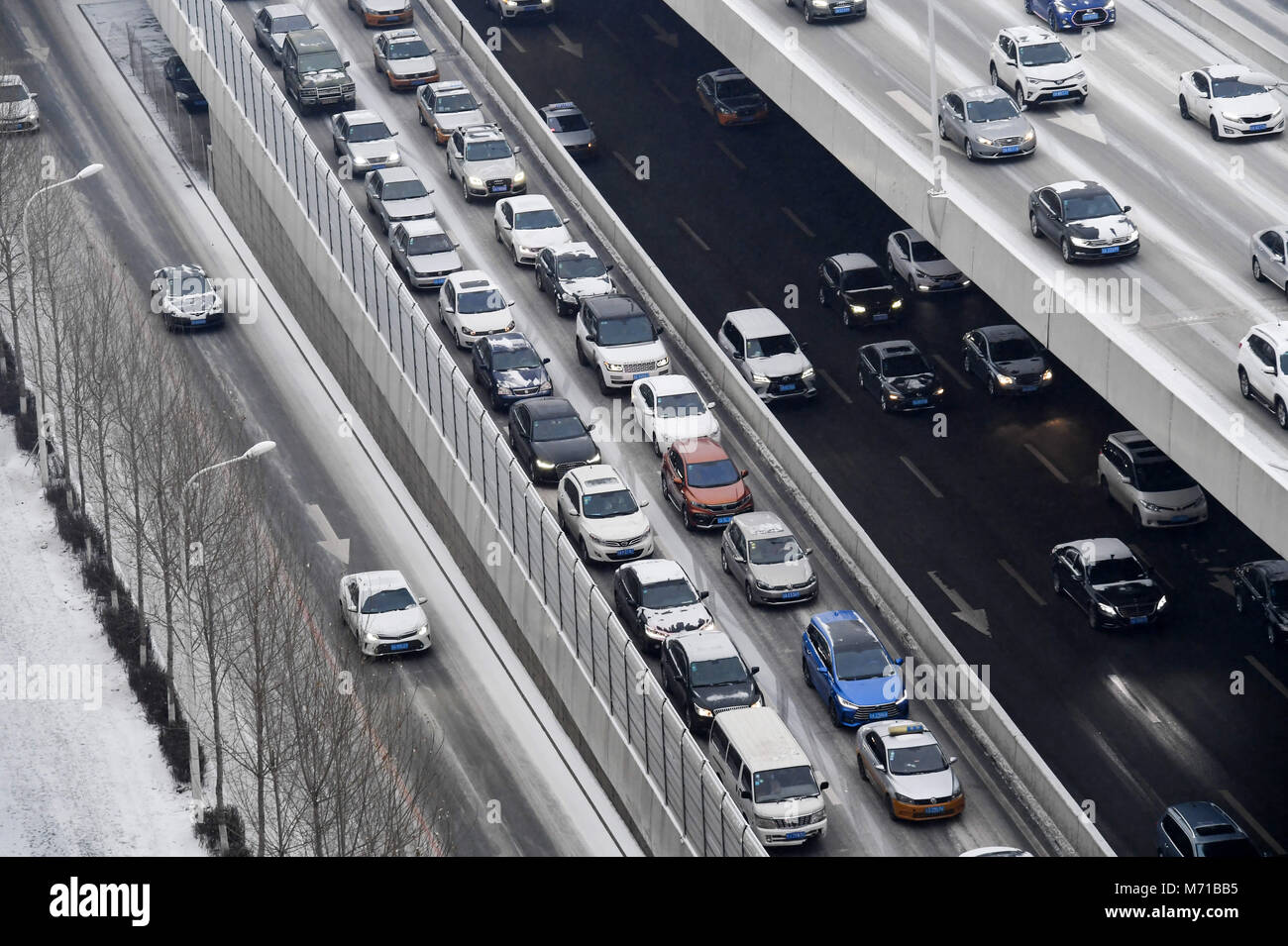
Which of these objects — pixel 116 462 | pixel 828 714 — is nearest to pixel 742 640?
pixel 828 714

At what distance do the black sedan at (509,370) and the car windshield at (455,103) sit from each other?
1634cm

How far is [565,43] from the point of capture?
257ft

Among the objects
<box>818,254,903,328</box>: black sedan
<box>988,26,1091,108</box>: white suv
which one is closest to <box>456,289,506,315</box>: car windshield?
<box>818,254,903,328</box>: black sedan

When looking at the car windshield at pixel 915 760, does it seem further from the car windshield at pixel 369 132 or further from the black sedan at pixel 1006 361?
the car windshield at pixel 369 132

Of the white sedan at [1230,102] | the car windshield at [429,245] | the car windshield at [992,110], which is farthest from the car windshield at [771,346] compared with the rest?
the white sedan at [1230,102]

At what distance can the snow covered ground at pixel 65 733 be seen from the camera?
139 feet

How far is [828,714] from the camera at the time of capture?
41938mm

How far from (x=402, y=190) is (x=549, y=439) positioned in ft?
50.2

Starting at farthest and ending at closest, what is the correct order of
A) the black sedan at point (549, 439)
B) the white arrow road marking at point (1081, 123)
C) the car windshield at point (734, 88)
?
the car windshield at point (734, 88) → the white arrow road marking at point (1081, 123) → the black sedan at point (549, 439)

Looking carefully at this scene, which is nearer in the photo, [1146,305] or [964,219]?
[1146,305]

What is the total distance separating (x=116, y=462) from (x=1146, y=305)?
30541 mm

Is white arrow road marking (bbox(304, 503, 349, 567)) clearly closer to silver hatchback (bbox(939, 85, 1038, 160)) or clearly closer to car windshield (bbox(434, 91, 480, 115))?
car windshield (bbox(434, 91, 480, 115))

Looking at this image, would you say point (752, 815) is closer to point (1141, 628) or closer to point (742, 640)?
point (742, 640)
